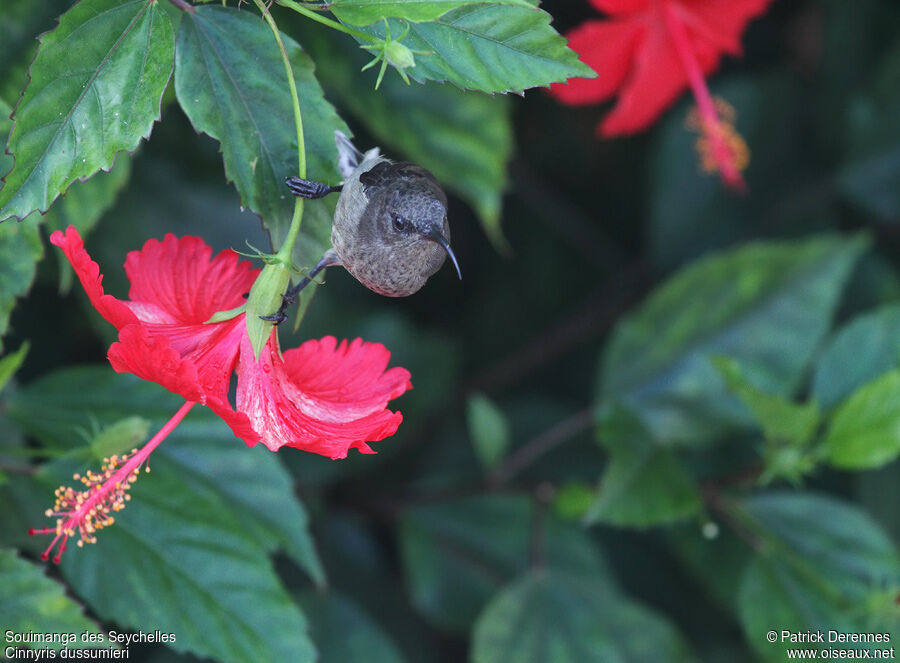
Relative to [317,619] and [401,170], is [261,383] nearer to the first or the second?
[401,170]

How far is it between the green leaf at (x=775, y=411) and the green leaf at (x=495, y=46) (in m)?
0.53

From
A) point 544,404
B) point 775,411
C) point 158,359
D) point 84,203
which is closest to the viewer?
point 158,359

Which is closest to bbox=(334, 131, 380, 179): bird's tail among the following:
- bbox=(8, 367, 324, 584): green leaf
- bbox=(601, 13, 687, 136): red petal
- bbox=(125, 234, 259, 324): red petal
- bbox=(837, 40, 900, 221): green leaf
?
bbox=(125, 234, 259, 324): red petal

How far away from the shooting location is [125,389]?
920mm

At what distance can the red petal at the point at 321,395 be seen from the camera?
1.83ft

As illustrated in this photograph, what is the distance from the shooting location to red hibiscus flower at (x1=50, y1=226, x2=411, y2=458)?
1.80 feet

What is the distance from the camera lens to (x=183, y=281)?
2.09ft

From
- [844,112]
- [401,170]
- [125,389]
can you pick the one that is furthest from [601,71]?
[844,112]

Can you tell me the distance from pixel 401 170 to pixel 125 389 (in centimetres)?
52

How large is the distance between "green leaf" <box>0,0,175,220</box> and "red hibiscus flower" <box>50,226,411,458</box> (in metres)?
0.05

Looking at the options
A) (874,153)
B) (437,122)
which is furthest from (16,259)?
(874,153)

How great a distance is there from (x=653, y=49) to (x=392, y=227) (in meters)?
0.69

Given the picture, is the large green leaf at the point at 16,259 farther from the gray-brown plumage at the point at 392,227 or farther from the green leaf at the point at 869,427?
the green leaf at the point at 869,427

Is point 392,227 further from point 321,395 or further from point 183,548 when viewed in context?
point 183,548
